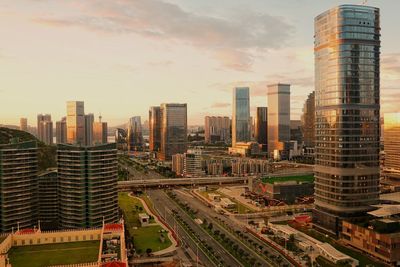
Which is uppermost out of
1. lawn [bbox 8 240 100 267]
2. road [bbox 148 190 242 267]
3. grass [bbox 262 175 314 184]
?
lawn [bbox 8 240 100 267]

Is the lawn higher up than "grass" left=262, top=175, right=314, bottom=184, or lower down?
higher up

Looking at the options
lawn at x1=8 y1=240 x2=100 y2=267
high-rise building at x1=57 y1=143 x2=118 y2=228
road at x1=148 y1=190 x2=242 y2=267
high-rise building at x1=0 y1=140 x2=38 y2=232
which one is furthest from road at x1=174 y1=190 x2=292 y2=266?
high-rise building at x1=0 y1=140 x2=38 y2=232

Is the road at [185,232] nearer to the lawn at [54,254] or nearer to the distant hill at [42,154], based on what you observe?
the lawn at [54,254]

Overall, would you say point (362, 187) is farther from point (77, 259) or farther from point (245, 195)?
point (77, 259)

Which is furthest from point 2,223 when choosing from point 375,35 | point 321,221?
point 375,35

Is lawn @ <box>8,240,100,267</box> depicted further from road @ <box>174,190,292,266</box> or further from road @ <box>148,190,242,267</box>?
road @ <box>174,190,292,266</box>

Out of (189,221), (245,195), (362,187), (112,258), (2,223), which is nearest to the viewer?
(112,258)
